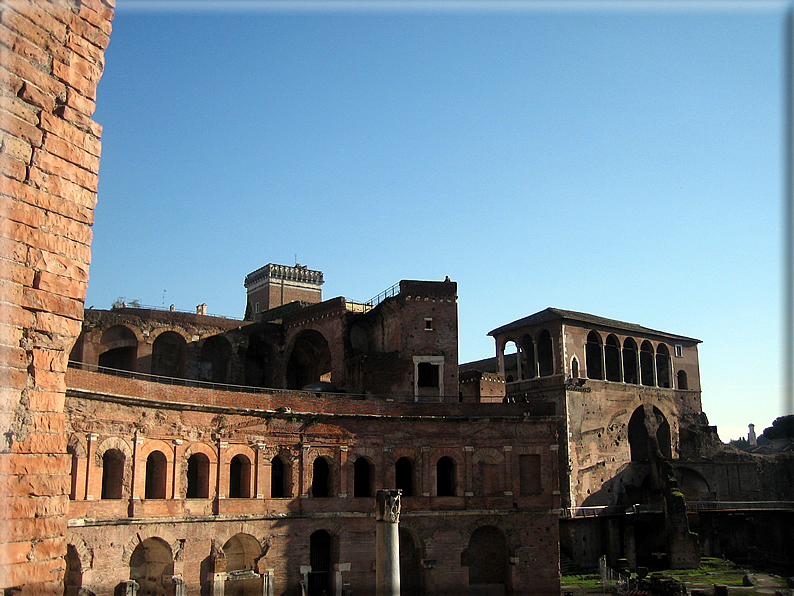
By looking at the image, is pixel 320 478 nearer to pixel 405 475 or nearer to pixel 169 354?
pixel 405 475

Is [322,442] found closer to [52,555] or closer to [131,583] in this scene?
[131,583]

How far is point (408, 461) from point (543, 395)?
1224cm

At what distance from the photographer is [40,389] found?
5.98 metres

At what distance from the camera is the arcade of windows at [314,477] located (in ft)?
78.2

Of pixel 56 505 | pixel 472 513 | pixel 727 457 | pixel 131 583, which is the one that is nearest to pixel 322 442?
pixel 472 513

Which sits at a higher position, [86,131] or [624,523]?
[86,131]

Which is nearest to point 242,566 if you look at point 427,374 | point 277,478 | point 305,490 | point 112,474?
point 305,490

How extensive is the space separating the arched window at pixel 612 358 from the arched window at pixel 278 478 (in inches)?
878

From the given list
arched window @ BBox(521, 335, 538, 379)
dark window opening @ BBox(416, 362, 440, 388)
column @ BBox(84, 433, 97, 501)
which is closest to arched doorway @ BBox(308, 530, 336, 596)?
dark window opening @ BBox(416, 362, 440, 388)

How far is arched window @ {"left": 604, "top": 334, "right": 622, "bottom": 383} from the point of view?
4375cm

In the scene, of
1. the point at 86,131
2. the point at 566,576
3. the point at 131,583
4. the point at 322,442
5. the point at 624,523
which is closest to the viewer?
the point at 86,131

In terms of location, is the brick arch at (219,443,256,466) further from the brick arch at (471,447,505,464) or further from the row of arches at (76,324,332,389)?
the brick arch at (471,447,505,464)

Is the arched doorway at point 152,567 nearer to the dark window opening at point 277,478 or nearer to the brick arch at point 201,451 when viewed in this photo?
the brick arch at point 201,451

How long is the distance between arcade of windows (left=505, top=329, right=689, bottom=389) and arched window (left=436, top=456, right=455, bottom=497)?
11.9 meters
